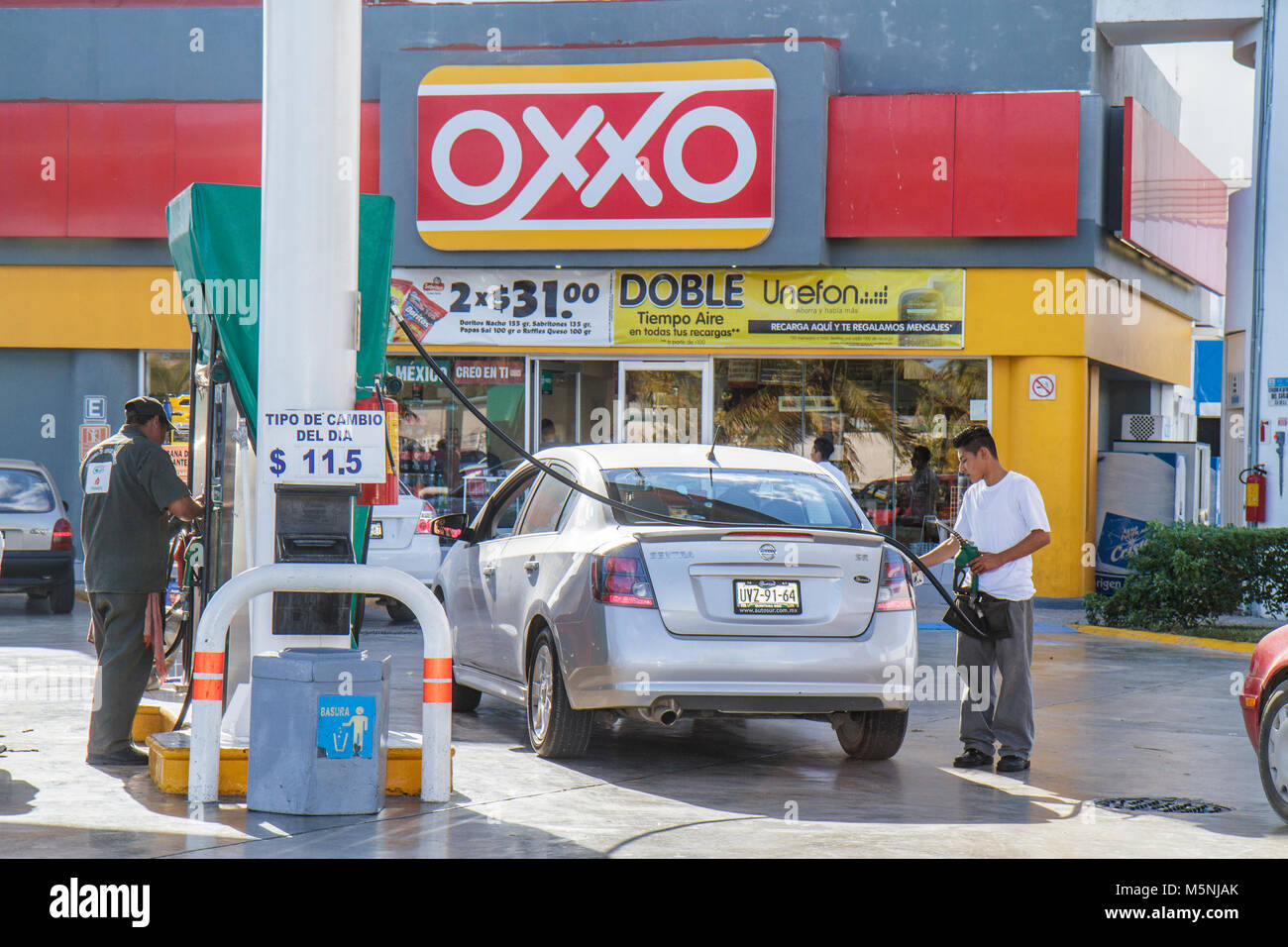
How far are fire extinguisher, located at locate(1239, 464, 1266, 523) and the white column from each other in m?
13.5

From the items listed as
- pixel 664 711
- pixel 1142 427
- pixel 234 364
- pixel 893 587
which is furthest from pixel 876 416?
pixel 234 364

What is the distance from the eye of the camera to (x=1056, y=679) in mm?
13359

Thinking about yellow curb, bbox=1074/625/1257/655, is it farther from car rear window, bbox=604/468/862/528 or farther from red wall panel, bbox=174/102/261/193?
red wall panel, bbox=174/102/261/193

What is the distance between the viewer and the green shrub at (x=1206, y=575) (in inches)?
660

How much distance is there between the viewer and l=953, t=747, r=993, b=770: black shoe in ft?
29.9

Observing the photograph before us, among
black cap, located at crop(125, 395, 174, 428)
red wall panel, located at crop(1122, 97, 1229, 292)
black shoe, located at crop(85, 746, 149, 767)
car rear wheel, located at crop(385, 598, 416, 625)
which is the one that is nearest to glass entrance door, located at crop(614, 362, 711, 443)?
car rear wheel, located at crop(385, 598, 416, 625)

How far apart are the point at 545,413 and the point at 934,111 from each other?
631 centimetres

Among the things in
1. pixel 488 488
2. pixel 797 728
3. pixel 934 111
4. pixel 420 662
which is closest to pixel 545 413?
pixel 488 488

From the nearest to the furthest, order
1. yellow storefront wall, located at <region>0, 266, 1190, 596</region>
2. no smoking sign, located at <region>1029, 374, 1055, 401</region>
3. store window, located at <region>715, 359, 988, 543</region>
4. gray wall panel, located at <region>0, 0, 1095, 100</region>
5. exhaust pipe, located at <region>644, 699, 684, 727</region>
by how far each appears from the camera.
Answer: exhaust pipe, located at <region>644, 699, 684, 727</region>
yellow storefront wall, located at <region>0, 266, 1190, 596</region>
no smoking sign, located at <region>1029, 374, 1055, 401</region>
gray wall panel, located at <region>0, 0, 1095, 100</region>
store window, located at <region>715, 359, 988, 543</region>

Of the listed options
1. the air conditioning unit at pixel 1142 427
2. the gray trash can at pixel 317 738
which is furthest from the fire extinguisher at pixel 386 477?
the air conditioning unit at pixel 1142 427

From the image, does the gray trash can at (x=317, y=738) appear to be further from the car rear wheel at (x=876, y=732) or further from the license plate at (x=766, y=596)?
the car rear wheel at (x=876, y=732)

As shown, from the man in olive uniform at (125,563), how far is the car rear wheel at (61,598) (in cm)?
913

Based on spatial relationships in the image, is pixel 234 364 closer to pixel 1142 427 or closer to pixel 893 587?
pixel 893 587

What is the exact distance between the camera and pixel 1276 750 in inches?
301
